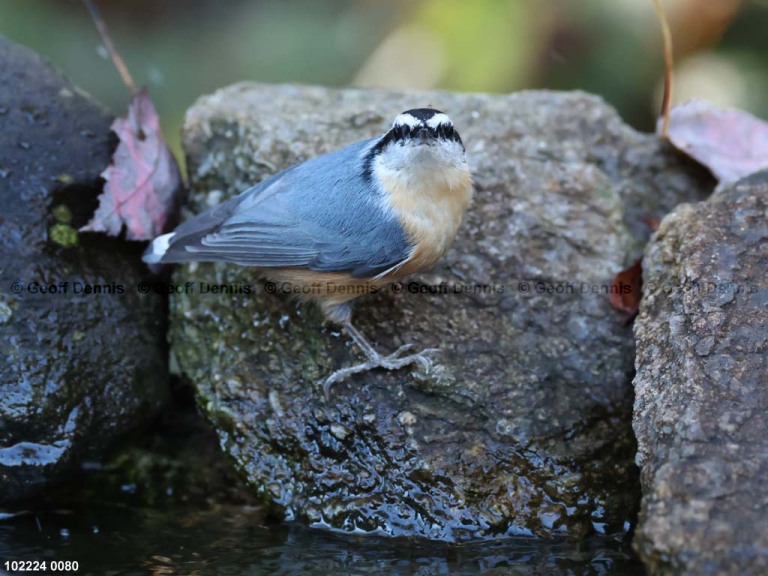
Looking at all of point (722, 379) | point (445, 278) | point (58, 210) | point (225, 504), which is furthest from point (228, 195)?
point (722, 379)

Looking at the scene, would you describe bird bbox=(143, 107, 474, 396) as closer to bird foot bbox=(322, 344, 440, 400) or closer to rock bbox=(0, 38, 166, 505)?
bird foot bbox=(322, 344, 440, 400)

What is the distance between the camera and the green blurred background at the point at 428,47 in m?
5.40

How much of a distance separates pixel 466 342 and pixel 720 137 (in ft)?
5.89

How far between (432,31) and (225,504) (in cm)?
340

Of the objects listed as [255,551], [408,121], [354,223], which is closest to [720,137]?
[408,121]

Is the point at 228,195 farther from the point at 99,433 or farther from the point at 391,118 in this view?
the point at 99,433

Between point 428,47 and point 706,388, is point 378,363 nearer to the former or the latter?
point 706,388

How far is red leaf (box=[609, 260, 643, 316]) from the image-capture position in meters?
3.50

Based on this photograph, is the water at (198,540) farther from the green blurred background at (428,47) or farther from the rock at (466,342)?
the green blurred background at (428,47)

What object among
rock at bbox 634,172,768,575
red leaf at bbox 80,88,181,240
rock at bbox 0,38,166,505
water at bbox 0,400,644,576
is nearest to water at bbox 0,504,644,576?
water at bbox 0,400,644,576

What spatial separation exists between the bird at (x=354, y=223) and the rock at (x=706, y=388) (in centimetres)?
84

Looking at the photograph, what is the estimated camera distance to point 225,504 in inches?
139

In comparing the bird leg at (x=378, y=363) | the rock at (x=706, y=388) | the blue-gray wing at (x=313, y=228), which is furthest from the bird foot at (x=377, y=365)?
the rock at (x=706, y=388)

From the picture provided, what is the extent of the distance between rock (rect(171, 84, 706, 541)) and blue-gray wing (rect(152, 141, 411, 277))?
32cm
